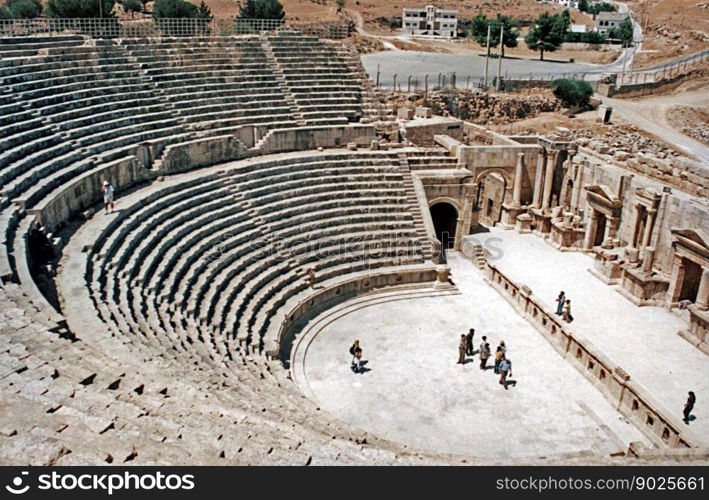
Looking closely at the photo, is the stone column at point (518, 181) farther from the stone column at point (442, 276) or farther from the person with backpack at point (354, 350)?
the person with backpack at point (354, 350)

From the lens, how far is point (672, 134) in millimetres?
38688

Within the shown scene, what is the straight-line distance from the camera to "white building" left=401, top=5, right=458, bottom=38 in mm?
76812

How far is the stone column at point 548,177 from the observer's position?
27.9 m

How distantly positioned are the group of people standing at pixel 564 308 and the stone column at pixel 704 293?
12.3 ft

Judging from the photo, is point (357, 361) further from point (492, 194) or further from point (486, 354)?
point (492, 194)

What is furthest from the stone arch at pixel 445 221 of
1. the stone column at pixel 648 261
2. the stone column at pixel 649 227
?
the stone column at pixel 648 261

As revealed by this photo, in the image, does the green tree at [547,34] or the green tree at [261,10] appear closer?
the green tree at [261,10]

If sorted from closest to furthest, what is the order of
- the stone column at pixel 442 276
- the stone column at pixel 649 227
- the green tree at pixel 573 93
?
the stone column at pixel 442 276 < the stone column at pixel 649 227 < the green tree at pixel 573 93

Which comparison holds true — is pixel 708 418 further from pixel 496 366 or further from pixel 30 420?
pixel 30 420

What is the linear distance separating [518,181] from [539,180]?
3.15ft

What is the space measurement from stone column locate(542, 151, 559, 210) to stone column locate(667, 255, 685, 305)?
7.73 m

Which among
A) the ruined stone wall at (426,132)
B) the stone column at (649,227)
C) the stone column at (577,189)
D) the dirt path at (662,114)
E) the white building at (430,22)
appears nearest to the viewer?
the stone column at (649,227)

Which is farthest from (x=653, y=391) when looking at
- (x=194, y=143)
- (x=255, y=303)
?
(x=194, y=143)

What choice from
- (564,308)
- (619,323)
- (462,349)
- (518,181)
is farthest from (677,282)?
(518,181)
